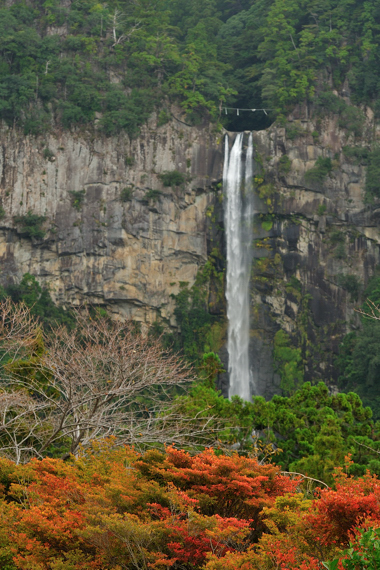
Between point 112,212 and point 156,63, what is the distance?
8067 mm

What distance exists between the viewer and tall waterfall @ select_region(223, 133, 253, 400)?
3469 centimetres

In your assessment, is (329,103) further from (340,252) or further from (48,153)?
(48,153)

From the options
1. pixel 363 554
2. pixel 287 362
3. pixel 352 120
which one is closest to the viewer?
pixel 363 554

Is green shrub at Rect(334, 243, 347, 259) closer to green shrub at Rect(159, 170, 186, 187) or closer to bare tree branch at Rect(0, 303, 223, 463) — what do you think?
green shrub at Rect(159, 170, 186, 187)

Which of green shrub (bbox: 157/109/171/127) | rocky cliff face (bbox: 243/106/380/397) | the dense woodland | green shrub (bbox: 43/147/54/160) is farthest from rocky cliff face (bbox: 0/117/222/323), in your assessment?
rocky cliff face (bbox: 243/106/380/397)

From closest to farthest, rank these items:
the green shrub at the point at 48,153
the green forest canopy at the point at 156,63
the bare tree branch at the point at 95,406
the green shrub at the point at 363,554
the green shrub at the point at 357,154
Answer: the green shrub at the point at 363,554, the bare tree branch at the point at 95,406, the green shrub at the point at 48,153, the green forest canopy at the point at 156,63, the green shrub at the point at 357,154

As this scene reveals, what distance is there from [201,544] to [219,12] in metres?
40.0

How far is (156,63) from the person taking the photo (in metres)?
36.7

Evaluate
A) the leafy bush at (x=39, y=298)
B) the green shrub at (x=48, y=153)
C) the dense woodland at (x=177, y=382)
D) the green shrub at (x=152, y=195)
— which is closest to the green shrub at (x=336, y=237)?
the dense woodland at (x=177, y=382)

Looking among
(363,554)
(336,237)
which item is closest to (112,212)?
(336,237)

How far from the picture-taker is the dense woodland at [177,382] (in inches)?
256

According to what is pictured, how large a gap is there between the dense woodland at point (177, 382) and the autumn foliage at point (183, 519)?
0.02m

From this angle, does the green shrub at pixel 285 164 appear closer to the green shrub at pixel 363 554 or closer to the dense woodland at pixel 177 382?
the dense woodland at pixel 177 382

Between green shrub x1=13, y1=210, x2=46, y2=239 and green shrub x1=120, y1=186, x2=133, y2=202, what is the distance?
4.00 m
